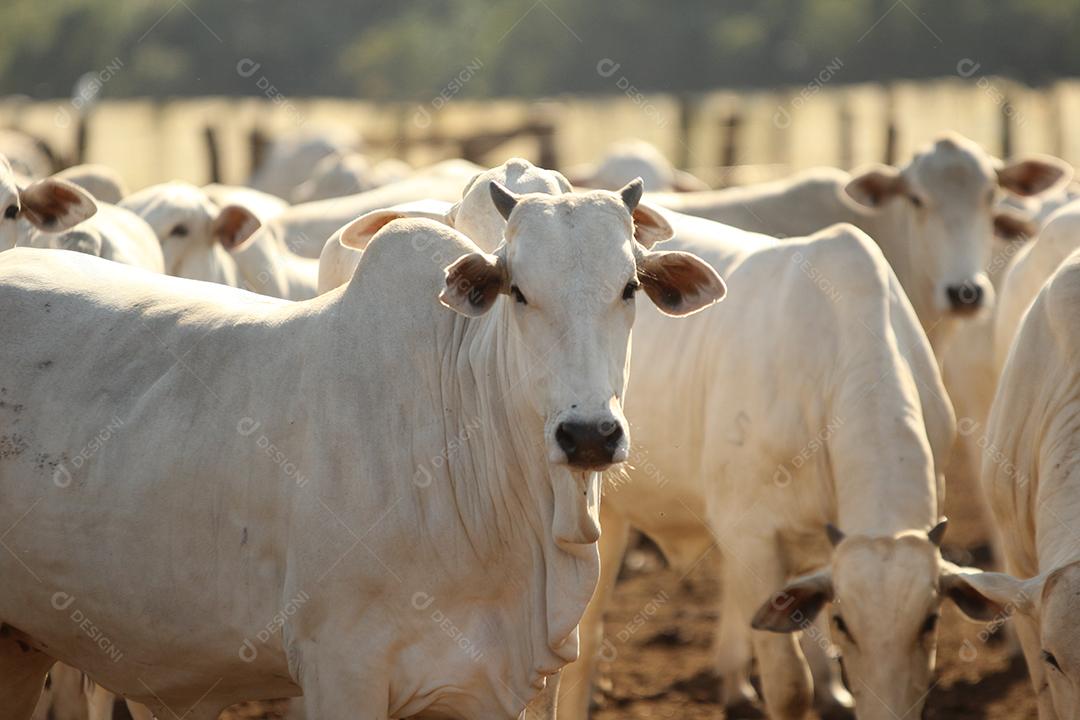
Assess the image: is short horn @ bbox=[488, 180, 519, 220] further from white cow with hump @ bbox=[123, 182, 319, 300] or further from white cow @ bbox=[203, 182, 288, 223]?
white cow @ bbox=[203, 182, 288, 223]

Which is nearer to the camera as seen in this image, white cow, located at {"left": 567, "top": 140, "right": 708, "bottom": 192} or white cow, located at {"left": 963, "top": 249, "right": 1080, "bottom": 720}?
white cow, located at {"left": 963, "top": 249, "right": 1080, "bottom": 720}

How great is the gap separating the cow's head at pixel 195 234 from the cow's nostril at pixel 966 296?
357 centimetres

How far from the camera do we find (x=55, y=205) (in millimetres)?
5918

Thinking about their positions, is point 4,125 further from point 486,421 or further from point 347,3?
point 347,3

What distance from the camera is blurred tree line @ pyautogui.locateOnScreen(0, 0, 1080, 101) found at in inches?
1789

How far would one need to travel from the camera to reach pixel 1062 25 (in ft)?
154

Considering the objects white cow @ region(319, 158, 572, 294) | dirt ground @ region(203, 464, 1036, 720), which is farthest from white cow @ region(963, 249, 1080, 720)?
white cow @ region(319, 158, 572, 294)

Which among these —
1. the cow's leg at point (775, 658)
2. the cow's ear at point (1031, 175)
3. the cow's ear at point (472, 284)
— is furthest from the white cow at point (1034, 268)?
the cow's ear at point (472, 284)

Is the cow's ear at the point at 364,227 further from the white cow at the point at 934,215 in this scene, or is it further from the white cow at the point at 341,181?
the white cow at the point at 341,181

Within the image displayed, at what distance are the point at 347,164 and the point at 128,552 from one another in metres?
8.99

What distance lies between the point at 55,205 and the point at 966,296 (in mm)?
4516

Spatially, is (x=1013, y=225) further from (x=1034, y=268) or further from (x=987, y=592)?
(x=987, y=592)

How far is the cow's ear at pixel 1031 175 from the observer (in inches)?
336

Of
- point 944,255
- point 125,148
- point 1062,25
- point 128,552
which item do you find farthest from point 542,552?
point 1062,25
